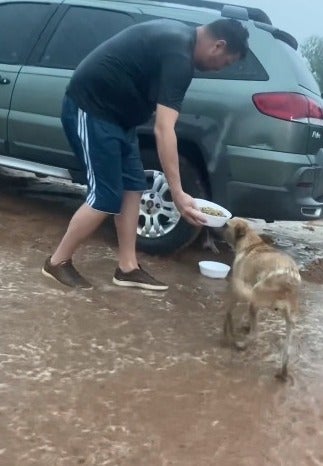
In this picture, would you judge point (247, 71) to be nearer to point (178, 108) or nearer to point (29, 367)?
point (178, 108)

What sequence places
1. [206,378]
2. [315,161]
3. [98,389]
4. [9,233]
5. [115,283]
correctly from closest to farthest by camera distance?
[98,389]
[206,378]
[115,283]
[315,161]
[9,233]

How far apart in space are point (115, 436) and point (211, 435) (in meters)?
0.40

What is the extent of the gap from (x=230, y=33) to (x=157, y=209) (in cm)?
184

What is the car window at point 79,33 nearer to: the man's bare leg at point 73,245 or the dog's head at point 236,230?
the man's bare leg at point 73,245

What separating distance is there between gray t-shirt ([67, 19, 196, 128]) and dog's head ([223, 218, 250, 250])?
82cm

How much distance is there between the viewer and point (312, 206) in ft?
17.0

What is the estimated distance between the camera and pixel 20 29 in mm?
6285

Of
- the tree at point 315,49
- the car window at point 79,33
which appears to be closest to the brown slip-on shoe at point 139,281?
the car window at point 79,33

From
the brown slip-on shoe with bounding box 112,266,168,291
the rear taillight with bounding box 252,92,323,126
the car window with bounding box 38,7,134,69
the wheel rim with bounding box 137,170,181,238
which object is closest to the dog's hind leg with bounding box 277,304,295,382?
the brown slip-on shoe with bounding box 112,266,168,291

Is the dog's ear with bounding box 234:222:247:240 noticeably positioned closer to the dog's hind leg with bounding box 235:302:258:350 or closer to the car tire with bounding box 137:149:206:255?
the dog's hind leg with bounding box 235:302:258:350

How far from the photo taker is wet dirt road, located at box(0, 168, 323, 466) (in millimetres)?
2807

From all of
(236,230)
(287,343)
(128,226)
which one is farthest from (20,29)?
(287,343)

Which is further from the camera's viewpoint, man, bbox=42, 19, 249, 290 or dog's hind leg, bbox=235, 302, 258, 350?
man, bbox=42, 19, 249, 290

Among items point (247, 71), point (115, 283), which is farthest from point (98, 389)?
point (247, 71)
